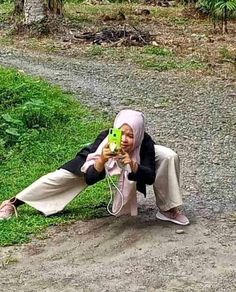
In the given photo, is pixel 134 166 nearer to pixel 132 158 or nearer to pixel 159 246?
pixel 132 158

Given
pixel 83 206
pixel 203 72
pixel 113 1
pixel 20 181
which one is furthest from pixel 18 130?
pixel 113 1

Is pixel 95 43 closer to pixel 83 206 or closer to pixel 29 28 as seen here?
pixel 29 28

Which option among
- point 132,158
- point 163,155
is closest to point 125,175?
point 132,158

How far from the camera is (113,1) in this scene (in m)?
20.4

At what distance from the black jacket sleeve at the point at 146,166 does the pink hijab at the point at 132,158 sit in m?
0.04

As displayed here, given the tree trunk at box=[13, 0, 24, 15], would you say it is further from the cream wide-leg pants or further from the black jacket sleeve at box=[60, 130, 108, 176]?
the black jacket sleeve at box=[60, 130, 108, 176]

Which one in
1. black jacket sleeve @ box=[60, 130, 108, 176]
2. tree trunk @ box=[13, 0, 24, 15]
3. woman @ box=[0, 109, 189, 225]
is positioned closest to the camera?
woman @ box=[0, 109, 189, 225]

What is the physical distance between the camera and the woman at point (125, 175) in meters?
4.66

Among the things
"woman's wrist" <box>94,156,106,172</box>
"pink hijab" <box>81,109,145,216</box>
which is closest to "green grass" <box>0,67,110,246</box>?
"pink hijab" <box>81,109,145,216</box>

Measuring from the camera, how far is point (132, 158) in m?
4.71

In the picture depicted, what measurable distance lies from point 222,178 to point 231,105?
3.00m

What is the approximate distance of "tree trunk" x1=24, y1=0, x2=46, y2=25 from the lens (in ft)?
43.0

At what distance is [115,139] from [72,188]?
67 centimetres

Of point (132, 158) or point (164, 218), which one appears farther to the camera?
point (164, 218)
